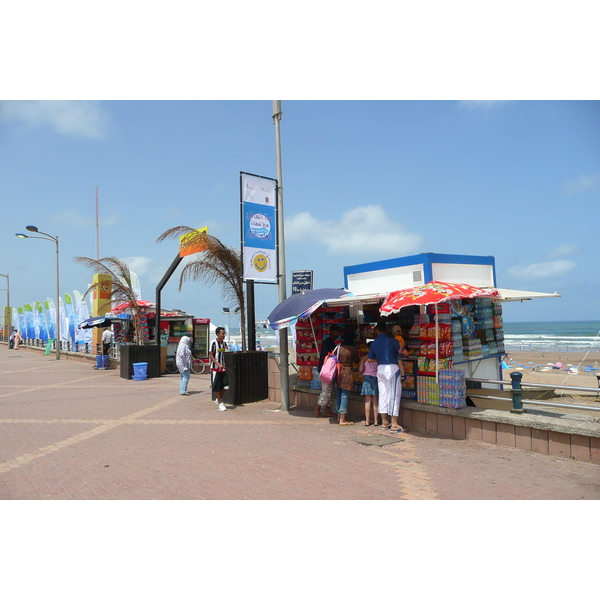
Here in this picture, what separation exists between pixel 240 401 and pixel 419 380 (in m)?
4.45

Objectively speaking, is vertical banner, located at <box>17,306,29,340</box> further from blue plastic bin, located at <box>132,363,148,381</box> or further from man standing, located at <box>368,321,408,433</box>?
man standing, located at <box>368,321,408,433</box>

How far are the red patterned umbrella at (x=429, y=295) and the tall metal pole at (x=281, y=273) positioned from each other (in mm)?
3189

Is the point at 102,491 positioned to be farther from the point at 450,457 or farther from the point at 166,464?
the point at 450,457

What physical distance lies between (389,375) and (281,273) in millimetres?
3571

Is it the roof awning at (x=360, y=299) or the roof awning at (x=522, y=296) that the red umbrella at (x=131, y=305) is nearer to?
the roof awning at (x=360, y=299)

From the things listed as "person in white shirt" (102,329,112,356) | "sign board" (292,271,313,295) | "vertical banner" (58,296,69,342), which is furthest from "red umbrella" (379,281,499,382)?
"vertical banner" (58,296,69,342)

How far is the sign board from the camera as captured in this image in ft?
36.6

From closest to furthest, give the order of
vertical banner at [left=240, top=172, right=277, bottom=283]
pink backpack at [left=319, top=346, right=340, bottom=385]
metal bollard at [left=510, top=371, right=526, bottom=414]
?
1. metal bollard at [left=510, top=371, right=526, bottom=414]
2. pink backpack at [left=319, top=346, right=340, bottom=385]
3. vertical banner at [left=240, top=172, right=277, bottom=283]

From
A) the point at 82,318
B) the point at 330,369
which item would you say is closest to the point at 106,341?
the point at 82,318

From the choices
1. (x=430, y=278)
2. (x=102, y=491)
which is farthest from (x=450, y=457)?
(x=102, y=491)

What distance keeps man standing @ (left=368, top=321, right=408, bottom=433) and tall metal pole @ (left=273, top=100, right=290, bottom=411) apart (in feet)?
8.56

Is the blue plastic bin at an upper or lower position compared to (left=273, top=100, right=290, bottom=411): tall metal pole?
lower

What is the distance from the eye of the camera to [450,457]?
6.05 m

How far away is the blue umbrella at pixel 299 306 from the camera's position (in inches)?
331
